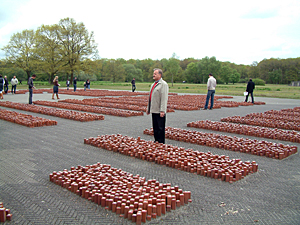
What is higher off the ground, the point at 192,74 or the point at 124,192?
the point at 192,74

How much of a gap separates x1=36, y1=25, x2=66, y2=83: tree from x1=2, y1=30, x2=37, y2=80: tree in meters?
4.02

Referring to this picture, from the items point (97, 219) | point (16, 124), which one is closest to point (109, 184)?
point (97, 219)

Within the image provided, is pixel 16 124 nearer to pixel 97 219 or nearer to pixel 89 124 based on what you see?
pixel 89 124

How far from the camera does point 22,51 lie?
7156cm

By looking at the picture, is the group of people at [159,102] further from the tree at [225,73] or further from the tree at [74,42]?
the tree at [225,73]

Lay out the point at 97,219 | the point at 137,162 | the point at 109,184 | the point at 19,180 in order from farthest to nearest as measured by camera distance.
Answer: the point at 137,162
the point at 19,180
the point at 109,184
the point at 97,219

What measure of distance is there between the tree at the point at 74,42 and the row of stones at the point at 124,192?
61.2 meters

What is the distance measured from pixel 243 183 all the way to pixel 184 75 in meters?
125

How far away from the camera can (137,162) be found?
698cm

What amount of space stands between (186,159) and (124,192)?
Answer: 7.76ft

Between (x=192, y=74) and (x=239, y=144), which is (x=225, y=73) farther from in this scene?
(x=239, y=144)

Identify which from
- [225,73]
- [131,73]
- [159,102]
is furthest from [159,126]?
[131,73]

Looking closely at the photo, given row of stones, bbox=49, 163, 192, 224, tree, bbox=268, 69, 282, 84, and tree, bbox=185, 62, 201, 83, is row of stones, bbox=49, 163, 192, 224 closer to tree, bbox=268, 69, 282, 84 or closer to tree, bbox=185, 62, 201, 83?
tree, bbox=268, 69, 282, 84

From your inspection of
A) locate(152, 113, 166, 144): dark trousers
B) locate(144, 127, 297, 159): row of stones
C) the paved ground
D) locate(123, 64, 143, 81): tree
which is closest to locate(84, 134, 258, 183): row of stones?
the paved ground
